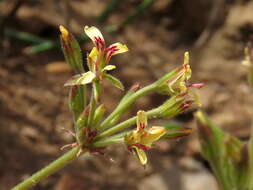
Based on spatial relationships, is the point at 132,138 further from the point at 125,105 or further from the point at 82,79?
the point at 82,79

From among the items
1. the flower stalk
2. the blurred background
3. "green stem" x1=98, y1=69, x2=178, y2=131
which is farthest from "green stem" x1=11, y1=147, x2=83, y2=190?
the blurred background

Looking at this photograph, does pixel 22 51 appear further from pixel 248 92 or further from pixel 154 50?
pixel 248 92

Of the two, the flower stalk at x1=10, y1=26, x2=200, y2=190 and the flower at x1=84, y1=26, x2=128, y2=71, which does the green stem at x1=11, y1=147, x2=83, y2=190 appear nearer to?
the flower stalk at x1=10, y1=26, x2=200, y2=190

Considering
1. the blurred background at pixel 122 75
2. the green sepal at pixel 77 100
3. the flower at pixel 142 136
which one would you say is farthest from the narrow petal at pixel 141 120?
the blurred background at pixel 122 75

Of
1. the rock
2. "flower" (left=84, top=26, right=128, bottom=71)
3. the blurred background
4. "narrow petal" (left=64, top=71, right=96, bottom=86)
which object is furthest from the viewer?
the rock

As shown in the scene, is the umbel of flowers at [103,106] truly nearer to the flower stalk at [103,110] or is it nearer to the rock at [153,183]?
the flower stalk at [103,110]

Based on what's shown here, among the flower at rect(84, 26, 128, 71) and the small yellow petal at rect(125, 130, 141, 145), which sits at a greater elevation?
the flower at rect(84, 26, 128, 71)

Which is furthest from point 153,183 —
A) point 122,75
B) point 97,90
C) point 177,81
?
point 97,90
